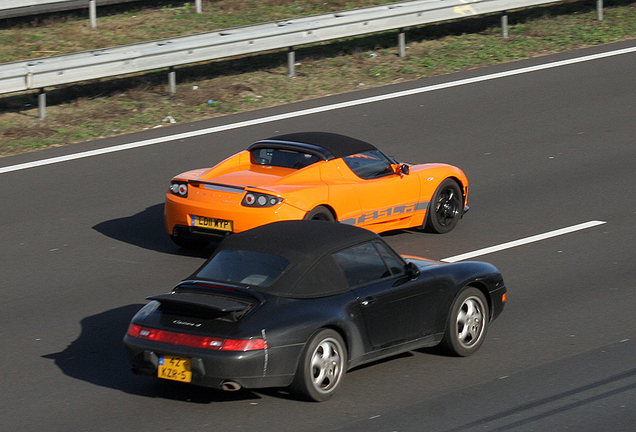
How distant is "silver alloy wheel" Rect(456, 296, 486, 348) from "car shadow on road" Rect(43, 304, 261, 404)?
194cm

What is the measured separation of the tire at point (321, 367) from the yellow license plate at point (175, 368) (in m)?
0.77

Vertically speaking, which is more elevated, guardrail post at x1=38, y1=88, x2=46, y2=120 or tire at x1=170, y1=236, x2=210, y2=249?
guardrail post at x1=38, y1=88, x2=46, y2=120

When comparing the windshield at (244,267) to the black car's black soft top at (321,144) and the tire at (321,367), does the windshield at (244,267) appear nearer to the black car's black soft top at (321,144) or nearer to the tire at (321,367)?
the tire at (321,367)

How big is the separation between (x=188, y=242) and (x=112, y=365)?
3.35 meters

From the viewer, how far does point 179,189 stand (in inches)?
446

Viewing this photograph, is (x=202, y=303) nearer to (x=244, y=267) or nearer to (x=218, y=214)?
(x=244, y=267)

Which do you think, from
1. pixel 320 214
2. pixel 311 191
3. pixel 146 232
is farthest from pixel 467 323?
pixel 146 232

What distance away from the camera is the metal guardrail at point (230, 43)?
54.0 feet

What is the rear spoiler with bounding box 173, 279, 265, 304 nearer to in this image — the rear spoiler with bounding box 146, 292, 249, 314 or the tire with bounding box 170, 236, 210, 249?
the rear spoiler with bounding box 146, 292, 249, 314

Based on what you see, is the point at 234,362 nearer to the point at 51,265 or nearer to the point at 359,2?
the point at 51,265

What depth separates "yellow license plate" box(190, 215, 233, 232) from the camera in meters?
10.9

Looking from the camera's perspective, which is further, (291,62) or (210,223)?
(291,62)

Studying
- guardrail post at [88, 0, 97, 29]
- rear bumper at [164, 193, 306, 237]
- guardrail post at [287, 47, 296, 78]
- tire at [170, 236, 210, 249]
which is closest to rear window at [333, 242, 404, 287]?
rear bumper at [164, 193, 306, 237]

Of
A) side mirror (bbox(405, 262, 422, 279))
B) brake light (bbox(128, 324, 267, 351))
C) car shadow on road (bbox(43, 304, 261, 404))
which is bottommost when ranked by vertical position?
car shadow on road (bbox(43, 304, 261, 404))
